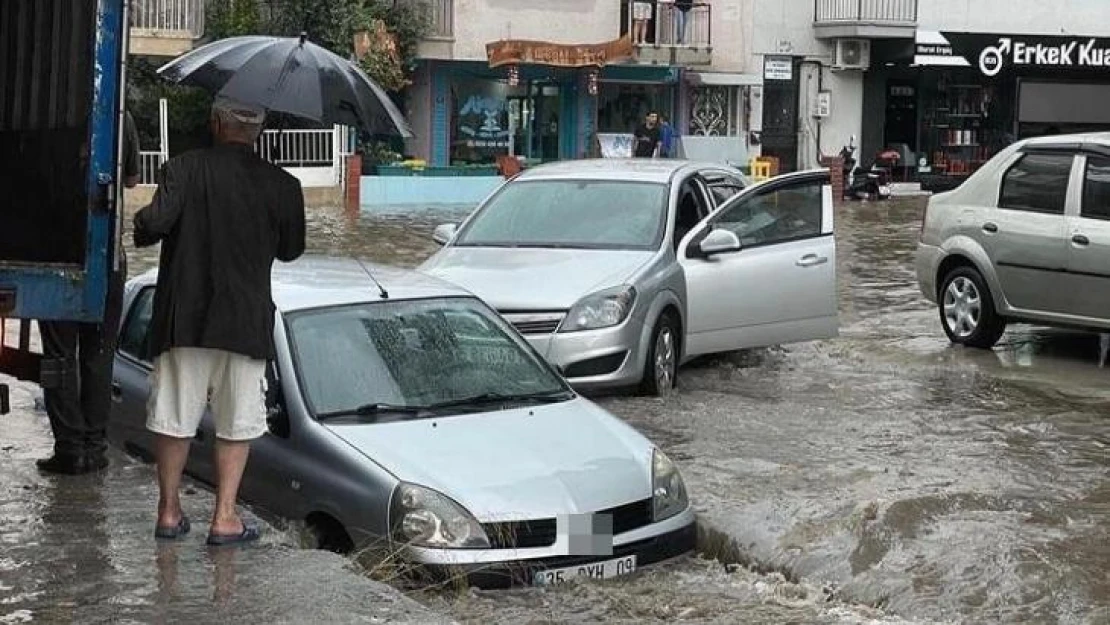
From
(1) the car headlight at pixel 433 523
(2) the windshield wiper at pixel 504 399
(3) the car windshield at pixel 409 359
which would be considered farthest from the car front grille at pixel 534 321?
(1) the car headlight at pixel 433 523

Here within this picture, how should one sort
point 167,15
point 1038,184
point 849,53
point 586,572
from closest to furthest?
point 586,572, point 1038,184, point 167,15, point 849,53

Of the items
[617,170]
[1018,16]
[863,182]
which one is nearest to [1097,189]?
[617,170]

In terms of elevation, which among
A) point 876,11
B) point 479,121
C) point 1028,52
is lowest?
point 479,121

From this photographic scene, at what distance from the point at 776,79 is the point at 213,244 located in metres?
33.4

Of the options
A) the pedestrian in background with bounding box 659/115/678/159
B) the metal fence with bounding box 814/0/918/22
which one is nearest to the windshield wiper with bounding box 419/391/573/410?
the pedestrian in background with bounding box 659/115/678/159

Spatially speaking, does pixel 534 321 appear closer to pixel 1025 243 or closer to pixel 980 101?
pixel 1025 243

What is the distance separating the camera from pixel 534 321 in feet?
33.9

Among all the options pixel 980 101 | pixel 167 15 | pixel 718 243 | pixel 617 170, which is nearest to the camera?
pixel 718 243

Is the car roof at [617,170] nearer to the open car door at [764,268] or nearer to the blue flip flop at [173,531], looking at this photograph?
the open car door at [764,268]

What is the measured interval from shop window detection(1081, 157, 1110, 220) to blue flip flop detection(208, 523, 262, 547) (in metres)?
8.20

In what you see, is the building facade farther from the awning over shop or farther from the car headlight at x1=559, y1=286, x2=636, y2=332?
the car headlight at x1=559, y1=286, x2=636, y2=332

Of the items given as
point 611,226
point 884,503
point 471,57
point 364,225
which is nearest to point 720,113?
point 471,57

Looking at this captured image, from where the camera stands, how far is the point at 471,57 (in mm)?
34531

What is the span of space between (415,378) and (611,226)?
15.1ft
